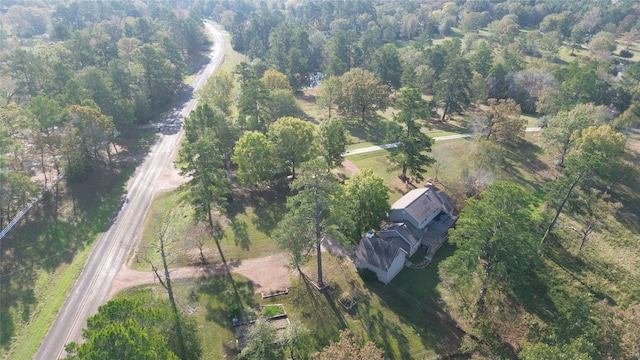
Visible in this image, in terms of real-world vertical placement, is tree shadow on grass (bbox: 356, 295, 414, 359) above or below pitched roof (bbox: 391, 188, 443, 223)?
below

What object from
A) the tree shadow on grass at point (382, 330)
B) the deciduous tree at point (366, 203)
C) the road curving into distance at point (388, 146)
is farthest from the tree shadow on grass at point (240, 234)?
the road curving into distance at point (388, 146)

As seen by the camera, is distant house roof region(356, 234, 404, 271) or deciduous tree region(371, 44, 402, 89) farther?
deciduous tree region(371, 44, 402, 89)

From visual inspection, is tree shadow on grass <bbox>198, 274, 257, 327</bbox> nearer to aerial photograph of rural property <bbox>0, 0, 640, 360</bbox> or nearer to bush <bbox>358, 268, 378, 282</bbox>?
aerial photograph of rural property <bbox>0, 0, 640, 360</bbox>

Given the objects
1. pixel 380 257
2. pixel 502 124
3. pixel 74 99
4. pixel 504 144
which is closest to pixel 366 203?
pixel 380 257

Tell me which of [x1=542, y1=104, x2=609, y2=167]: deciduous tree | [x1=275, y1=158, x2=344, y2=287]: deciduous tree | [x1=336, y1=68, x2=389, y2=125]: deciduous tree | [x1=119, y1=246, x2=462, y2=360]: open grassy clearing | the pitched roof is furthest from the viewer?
[x1=336, y1=68, x2=389, y2=125]: deciduous tree

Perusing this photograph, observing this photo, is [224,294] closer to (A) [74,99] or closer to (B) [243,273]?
(B) [243,273]

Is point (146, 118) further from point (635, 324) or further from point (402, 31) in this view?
point (402, 31)

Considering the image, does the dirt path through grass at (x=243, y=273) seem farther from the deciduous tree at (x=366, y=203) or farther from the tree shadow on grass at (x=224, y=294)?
the deciduous tree at (x=366, y=203)

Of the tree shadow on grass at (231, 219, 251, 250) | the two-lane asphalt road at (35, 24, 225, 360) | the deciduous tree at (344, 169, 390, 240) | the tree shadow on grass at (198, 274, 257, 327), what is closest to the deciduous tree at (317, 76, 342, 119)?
the two-lane asphalt road at (35, 24, 225, 360)
